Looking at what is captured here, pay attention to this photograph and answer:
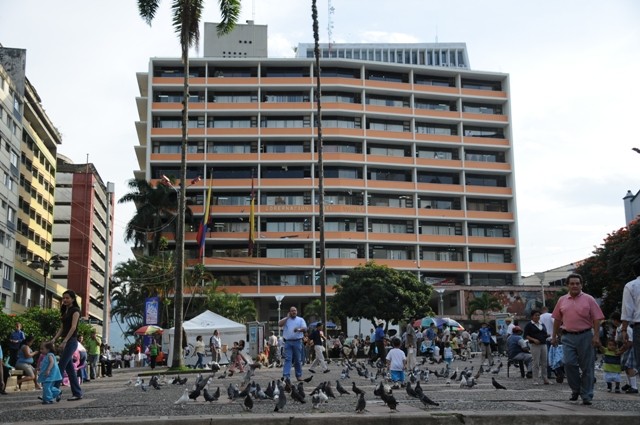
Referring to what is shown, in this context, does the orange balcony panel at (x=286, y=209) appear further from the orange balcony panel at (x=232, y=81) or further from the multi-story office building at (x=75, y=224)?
the multi-story office building at (x=75, y=224)

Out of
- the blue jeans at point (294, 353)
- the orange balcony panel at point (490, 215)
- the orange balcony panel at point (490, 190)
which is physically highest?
the orange balcony panel at point (490, 190)

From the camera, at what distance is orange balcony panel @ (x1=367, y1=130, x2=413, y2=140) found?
2815 inches

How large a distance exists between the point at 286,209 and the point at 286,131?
27.1 feet

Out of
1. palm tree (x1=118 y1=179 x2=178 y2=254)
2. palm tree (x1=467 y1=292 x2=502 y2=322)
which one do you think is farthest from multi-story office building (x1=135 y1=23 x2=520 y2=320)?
palm tree (x1=118 y1=179 x2=178 y2=254)

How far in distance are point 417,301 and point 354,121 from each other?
25.8 metres

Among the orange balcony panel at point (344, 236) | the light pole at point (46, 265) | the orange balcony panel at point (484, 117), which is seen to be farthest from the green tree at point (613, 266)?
the orange balcony panel at point (484, 117)

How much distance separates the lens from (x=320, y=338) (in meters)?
23.2

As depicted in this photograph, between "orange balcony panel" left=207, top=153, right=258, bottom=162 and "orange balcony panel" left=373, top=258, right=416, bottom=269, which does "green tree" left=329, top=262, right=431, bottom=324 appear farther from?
"orange balcony panel" left=207, top=153, right=258, bottom=162

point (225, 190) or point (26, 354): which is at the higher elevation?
point (225, 190)

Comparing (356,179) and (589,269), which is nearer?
(589,269)

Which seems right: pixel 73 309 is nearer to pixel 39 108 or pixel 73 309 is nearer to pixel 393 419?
pixel 393 419

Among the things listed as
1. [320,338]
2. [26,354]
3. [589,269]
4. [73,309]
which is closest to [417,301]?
[589,269]

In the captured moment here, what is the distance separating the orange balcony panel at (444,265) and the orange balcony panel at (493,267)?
3.07ft

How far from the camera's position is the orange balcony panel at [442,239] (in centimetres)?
7012
